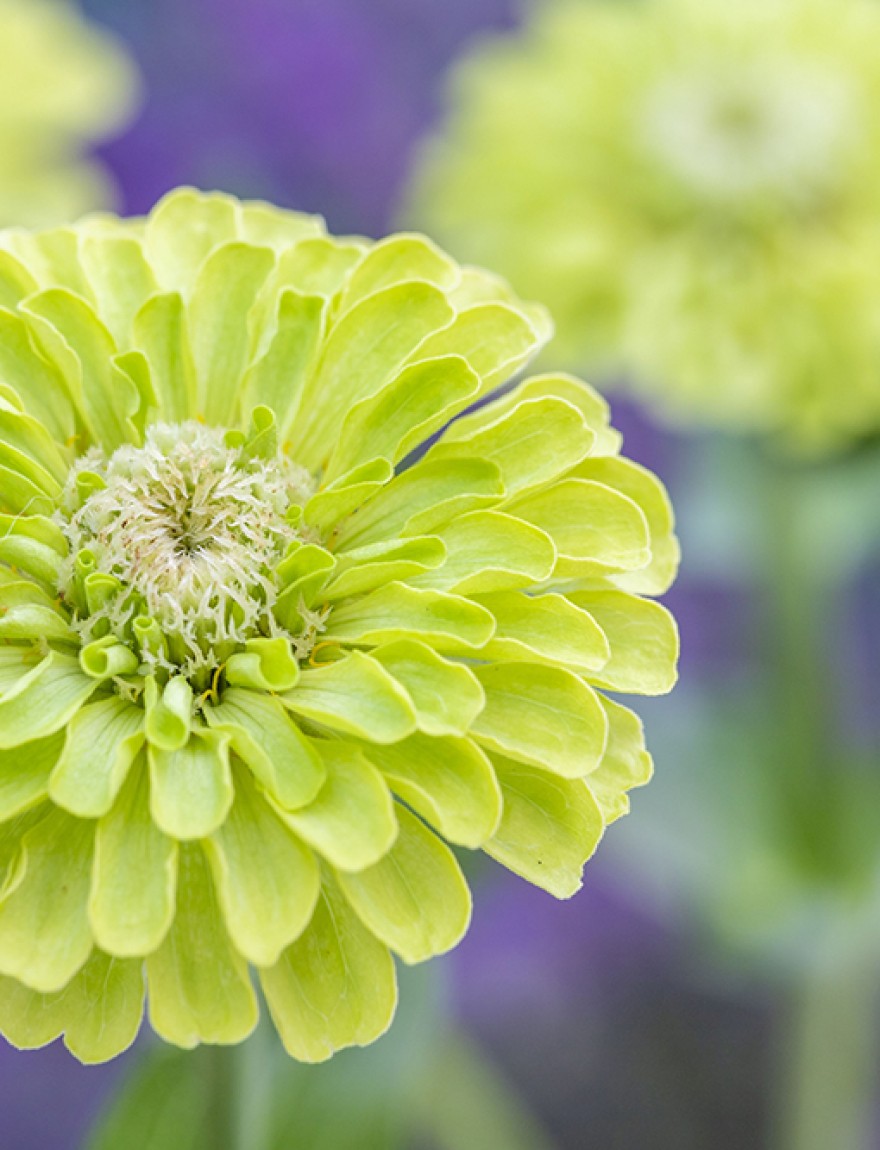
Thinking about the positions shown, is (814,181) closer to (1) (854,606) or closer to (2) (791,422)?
(2) (791,422)

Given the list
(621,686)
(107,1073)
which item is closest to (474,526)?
(621,686)

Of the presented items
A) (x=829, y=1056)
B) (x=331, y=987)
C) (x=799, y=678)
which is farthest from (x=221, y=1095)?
(x=829, y=1056)

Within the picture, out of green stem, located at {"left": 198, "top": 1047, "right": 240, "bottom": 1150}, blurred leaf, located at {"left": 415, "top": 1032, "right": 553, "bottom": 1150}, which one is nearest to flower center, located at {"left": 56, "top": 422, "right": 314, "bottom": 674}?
green stem, located at {"left": 198, "top": 1047, "right": 240, "bottom": 1150}

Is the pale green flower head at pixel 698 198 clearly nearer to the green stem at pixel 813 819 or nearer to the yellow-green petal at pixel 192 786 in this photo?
the green stem at pixel 813 819

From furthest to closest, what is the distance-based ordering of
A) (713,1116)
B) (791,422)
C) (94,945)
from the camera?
(713,1116) < (791,422) < (94,945)

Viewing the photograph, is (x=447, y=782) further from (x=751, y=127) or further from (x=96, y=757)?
(x=751, y=127)

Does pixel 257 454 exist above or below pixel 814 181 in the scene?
below
